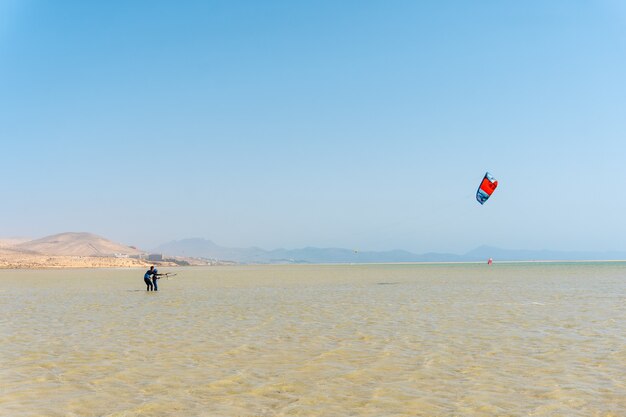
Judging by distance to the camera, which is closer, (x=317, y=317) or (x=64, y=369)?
(x=64, y=369)

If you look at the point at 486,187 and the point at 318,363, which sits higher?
the point at 486,187

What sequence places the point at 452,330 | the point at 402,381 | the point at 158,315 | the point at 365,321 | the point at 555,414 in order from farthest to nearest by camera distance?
1. the point at 158,315
2. the point at 365,321
3. the point at 452,330
4. the point at 402,381
5. the point at 555,414

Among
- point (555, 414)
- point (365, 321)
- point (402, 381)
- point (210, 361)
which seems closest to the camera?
point (555, 414)

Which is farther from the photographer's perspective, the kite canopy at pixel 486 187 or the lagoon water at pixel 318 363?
the kite canopy at pixel 486 187

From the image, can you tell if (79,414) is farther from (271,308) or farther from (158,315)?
(271,308)

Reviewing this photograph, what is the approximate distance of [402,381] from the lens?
35.2 ft

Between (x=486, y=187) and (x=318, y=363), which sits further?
(x=486, y=187)

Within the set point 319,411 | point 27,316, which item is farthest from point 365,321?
point 27,316

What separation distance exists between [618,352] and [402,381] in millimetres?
6428

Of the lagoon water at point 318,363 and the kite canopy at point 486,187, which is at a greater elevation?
the kite canopy at point 486,187

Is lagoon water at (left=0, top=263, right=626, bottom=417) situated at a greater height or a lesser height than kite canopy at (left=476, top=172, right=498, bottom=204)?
lesser

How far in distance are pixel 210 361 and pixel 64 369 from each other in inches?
126

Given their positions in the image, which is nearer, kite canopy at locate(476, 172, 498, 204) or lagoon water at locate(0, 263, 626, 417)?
lagoon water at locate(0, 263, 626, 417)

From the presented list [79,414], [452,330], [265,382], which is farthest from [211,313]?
[79,414]
